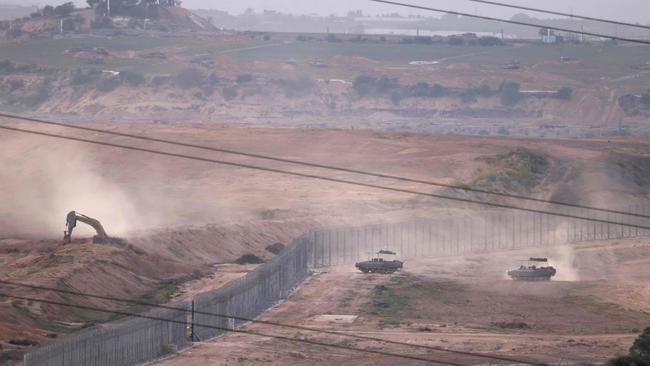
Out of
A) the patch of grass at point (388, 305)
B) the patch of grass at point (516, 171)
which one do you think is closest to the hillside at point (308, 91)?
the patch of grass at point (516, 171)

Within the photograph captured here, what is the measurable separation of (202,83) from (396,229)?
9995cm

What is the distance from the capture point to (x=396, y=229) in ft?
251

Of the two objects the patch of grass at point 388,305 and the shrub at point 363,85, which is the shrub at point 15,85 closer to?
the shrub at point 363,85

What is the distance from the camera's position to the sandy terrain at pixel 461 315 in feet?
145

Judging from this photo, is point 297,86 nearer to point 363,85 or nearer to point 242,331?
point 363,85

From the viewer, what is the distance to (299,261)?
205 ft

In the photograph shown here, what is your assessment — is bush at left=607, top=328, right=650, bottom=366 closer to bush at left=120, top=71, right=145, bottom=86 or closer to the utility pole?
the utility pole

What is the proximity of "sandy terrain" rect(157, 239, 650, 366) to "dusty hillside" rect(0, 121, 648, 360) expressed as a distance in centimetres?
581

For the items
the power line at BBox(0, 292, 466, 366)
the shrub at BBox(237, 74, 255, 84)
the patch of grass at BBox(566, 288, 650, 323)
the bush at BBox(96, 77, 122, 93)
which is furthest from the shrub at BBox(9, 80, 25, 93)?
the power line at BBox(0, 292, 466, 366)

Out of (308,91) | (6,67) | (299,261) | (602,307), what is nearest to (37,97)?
(6,67)

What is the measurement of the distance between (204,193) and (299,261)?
85.3ft

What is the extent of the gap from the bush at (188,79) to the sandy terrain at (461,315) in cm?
10257

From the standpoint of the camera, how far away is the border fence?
3847cm

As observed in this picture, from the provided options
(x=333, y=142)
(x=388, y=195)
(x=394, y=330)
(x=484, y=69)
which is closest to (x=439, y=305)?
(x=394, y=330)
